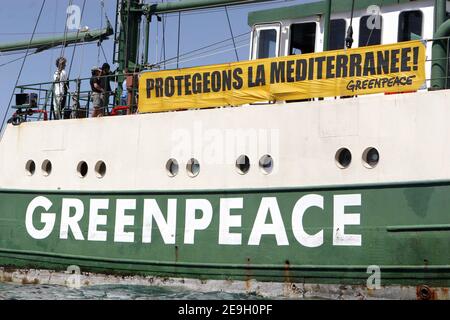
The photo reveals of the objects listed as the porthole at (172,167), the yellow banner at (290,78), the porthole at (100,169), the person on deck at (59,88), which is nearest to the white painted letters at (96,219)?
the porthole at (100,169)

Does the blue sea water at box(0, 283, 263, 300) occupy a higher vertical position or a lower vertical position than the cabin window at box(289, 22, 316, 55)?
lower

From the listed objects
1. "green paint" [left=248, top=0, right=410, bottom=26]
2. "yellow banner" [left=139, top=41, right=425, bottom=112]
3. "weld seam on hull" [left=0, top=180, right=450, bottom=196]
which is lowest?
"weld seam on hull" [left=0, top=180, right=450, bottom=196]

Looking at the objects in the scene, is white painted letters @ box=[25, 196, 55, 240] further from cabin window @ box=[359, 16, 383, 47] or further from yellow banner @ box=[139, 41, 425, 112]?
cabin window @ box=[359, 16, 383, 47]

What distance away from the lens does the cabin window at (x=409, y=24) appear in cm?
1440

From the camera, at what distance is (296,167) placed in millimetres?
12938

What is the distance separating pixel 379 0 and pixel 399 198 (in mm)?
4369

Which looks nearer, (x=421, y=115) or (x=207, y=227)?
(x=421, y=115)

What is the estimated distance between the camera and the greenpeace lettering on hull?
12328 millimetres

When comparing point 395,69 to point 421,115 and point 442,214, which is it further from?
point 442,214

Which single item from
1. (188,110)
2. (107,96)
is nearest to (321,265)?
(188,110)

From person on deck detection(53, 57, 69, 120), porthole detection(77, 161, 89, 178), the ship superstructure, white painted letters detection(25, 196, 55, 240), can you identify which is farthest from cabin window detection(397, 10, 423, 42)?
white painted letters detection(25, 196, 55, 240)

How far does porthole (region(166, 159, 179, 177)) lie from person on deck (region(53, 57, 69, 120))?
337cm

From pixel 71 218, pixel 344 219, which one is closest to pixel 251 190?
pixel 344 219

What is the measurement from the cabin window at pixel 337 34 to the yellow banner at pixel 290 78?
1.77 metres
